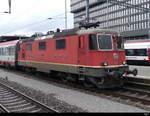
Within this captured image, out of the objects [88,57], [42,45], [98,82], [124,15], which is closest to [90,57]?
[88,57]

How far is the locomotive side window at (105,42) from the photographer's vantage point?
41.3ft

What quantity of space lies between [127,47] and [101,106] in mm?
23158

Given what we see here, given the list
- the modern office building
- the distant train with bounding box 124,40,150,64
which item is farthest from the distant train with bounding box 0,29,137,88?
the modern office building

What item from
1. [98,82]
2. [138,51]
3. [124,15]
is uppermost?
[124,15]

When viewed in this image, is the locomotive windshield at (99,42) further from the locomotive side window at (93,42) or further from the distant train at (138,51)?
the distant train at (138,51)

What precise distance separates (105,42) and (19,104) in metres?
5.24

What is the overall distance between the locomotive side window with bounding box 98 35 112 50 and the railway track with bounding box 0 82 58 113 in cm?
441

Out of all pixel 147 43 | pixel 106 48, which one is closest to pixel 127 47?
pixel 147 43

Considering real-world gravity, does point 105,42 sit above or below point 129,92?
above

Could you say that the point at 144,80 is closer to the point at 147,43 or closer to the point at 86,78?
the point at 86,78

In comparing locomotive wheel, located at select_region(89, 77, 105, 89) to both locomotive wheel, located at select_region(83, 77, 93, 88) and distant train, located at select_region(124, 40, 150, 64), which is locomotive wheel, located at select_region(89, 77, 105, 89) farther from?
distant train, located at select_region(124, 40, 150, 64)

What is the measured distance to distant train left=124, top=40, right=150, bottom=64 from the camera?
28.8m

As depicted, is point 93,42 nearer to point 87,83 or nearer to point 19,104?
point 87,83

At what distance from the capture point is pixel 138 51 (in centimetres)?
3006
